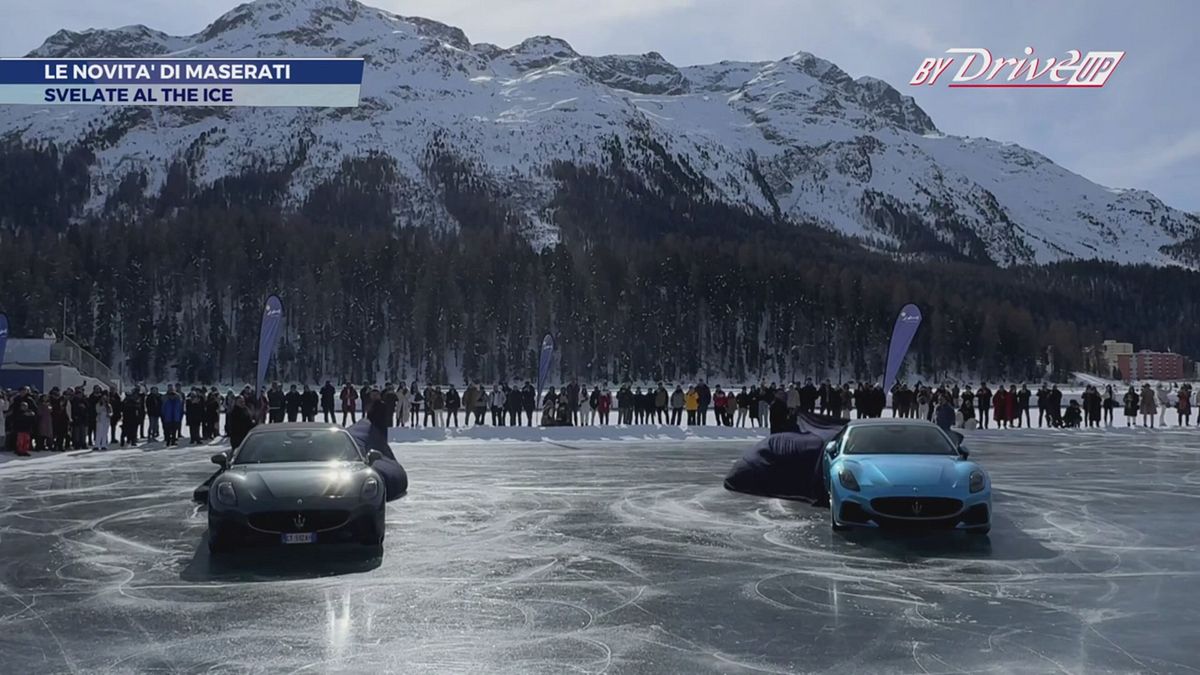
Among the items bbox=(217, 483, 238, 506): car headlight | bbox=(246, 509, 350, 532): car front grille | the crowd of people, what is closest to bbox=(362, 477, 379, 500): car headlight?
bbox=(246, 509, 350, 532): car front grille

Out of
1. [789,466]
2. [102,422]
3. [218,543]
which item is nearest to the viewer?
[218,543]

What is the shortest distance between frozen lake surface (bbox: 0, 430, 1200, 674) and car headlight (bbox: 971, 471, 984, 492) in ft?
1.94

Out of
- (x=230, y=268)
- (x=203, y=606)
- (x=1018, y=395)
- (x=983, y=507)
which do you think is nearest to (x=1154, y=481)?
(x=983, y=507)

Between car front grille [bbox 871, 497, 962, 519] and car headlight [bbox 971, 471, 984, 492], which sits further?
car headlight [bbox 971, 471, 984, 492]

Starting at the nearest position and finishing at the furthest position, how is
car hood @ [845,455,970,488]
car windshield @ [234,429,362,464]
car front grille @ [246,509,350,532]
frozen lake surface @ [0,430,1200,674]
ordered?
1. frozen lake surface @ [0,430,1200,674]
2. car front grille @ [246,509,350,532]
3. car hood @ [845,455,970,488]
4. car windshield @ [234,429,362,464]

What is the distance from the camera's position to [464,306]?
120000 millimetres

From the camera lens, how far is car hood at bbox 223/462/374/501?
10.4 m

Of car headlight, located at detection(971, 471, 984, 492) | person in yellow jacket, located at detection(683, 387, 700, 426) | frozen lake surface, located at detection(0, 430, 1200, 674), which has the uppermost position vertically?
person in yellow jacket, located at detection(683, 387, 700, 426)

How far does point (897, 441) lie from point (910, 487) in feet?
5.36

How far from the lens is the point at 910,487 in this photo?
37.3 ft

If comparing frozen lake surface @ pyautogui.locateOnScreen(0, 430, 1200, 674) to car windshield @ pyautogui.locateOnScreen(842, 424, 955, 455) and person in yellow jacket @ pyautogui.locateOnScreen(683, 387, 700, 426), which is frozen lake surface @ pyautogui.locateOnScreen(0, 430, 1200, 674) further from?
person in yellow jacket @ pyautogui.locateOnScreen(683, 387, 700, 426)

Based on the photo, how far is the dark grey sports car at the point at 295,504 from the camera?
1023cm

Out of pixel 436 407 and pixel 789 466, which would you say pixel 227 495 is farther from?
pixel 436 407

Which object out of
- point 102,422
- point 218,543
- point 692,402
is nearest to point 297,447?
point 218,543
